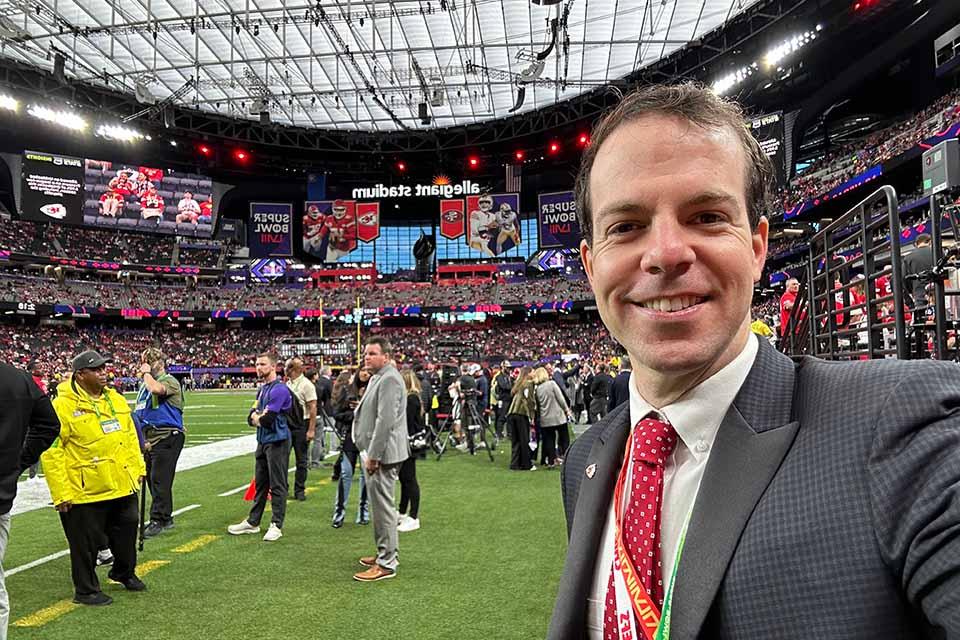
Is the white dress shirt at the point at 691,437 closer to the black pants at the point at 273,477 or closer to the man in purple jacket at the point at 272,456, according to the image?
the man in purple jacket at the point at 272,456

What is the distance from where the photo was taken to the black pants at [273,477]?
286 inches

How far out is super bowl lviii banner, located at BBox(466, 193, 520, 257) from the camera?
4225 centimetres

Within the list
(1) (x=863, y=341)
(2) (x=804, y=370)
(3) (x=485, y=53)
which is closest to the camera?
(2) (x=804, y=370)

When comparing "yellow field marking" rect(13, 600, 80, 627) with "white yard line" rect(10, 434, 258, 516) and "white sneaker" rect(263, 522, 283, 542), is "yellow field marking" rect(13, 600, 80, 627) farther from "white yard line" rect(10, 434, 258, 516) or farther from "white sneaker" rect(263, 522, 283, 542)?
"white yard line" rect(10, 434, 258, 516)

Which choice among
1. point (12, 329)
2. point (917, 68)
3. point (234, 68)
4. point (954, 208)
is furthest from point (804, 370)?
point (12, 329)

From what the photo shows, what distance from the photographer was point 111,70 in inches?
1230

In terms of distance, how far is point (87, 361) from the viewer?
5.57 meters

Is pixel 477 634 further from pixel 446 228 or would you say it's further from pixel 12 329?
pixel 12 329

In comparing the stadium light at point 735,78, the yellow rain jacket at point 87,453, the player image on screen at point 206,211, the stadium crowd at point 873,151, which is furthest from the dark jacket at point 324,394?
the player image on screen at point 206,211

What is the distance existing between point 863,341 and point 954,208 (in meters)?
2.09

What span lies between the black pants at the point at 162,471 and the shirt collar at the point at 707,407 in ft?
24.5

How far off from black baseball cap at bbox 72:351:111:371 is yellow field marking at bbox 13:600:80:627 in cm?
190

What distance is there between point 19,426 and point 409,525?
4389 millimetres

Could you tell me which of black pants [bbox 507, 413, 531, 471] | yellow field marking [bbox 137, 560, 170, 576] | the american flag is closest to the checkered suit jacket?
yellow field marking [bbox 137, 560, 170, 576]
